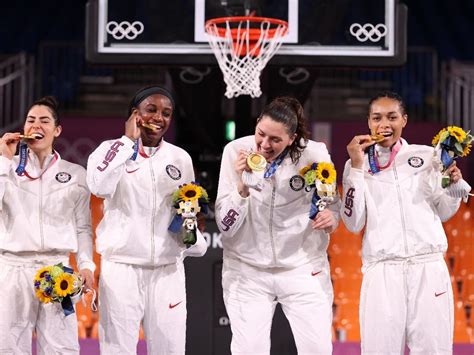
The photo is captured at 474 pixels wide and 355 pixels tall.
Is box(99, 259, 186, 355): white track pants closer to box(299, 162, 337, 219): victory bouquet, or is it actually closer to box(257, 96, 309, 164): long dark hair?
box(299, 162, 337, 219): victory bouquet

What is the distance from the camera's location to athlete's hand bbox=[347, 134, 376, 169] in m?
5.36

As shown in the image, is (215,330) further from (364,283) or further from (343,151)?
(343,151)

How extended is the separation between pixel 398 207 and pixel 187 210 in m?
1.29

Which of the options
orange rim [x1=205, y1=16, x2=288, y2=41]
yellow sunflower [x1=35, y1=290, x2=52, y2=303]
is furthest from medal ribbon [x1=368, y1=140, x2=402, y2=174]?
yellow sunflower [x1=35, y1=290, x2=52, y2=303]

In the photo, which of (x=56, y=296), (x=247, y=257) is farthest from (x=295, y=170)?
(x=56, y=296)

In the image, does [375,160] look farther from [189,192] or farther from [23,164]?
[23,164]

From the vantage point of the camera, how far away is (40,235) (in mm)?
5336

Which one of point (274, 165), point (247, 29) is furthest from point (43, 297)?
point (247, 29)

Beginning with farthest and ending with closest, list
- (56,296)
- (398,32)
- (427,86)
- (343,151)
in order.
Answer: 1. (427,86)
2. (343,151)
3. (398,32)
4. (56,296)

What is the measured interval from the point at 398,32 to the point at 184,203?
2.56m

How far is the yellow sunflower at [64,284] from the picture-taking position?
16.5ft

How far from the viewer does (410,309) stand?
5.42 m

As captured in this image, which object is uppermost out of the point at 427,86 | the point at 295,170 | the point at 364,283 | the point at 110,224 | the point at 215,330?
the point at 427,86

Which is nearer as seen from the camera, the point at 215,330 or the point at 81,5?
the point at 215,330
